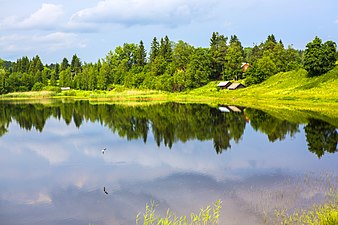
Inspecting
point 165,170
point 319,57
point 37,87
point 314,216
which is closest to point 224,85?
point 319,57

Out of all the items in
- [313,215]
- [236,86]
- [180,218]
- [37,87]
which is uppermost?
[37,87]

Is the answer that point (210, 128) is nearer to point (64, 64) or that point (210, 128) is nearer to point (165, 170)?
point (165, 170)

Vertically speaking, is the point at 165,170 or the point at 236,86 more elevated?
the point at 236,86

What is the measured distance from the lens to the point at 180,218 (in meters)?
14.1

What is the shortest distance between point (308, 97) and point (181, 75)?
183 ft

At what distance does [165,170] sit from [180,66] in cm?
11408

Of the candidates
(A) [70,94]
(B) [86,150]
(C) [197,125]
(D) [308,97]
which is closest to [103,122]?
(C) [197,125]

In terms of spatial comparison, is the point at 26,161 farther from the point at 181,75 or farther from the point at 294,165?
the point at 181,75

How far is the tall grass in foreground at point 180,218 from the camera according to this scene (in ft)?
47.6

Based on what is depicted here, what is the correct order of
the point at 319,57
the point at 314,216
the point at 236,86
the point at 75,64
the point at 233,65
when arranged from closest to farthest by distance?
the point at 314,216
the point at 319,57
the point at 236,86
the point at 233,65
the point at 75,64

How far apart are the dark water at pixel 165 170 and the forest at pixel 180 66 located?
5767 cm

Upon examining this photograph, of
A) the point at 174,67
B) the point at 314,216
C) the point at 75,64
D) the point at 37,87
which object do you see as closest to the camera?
the point at 314,216

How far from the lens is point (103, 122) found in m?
52.0

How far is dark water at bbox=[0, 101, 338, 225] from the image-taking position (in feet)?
55.1
